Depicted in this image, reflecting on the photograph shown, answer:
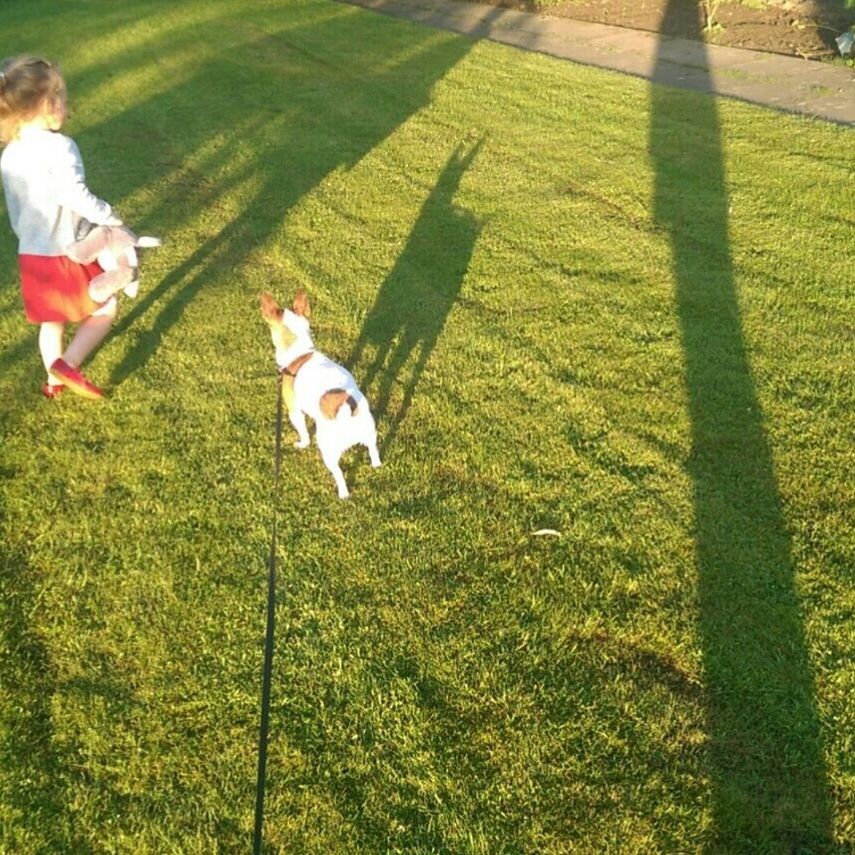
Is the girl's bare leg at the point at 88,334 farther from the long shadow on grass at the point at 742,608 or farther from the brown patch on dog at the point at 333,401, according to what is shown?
the long shadow on grass at the point at 742,608

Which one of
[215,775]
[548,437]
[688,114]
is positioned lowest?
[215,775]

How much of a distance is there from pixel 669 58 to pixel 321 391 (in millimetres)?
9730

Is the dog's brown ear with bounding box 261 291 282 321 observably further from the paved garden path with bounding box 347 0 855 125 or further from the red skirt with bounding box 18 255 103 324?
the paved garden path with bounding box 347 0 855 125

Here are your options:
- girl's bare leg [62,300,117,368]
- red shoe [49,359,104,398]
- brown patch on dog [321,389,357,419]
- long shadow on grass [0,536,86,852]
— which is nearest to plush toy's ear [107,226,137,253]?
girl's bare leg [62,300,117,368]

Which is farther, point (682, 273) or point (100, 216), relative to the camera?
point (682, 273)

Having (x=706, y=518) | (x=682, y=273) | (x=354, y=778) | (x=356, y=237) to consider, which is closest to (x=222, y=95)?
(x=356, y=237)

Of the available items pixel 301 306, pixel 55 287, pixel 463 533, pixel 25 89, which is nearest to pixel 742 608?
pixel 463 533

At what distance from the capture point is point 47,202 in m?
4.07

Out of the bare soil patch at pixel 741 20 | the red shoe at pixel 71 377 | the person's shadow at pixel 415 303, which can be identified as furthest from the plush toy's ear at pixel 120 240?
the bare soil patch at pixel 741 20

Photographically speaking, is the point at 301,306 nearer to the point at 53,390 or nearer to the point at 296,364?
the point at 296,364

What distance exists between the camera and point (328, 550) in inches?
145

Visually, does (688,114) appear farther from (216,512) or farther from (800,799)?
(800,799)

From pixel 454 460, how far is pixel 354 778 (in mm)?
1744

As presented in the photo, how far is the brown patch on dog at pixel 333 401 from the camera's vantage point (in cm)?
349
